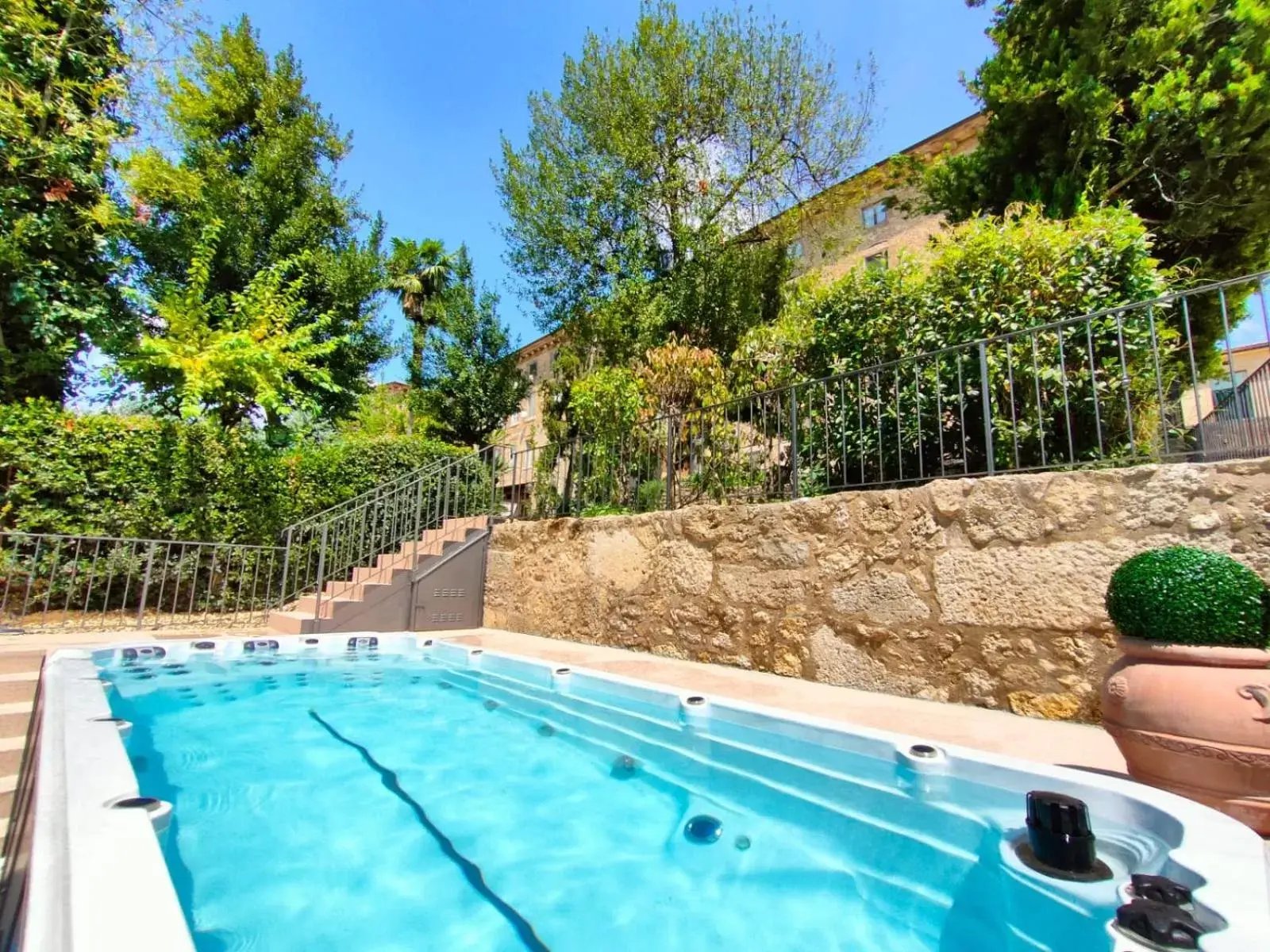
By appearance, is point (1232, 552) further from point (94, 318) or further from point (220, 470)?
point (94, 318)

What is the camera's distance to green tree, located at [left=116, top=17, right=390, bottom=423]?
11.4 m

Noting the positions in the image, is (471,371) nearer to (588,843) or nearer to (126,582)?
(126,582)

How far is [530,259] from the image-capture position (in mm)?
12734

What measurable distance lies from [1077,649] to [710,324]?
31.5 ft

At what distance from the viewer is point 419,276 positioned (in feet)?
76.1

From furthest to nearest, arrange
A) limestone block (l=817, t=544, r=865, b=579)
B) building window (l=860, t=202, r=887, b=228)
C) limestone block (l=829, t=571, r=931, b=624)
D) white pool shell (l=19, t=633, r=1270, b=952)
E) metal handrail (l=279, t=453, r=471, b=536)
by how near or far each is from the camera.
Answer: building window (l=860, t=202, r=887, b=228) → metal handrail (l=279, t=453, r=471, b=536) → limestone block (l=817, t=544, r=865, b=579) → limestone block (l=829, t=571, r=931, b=624) → white pool shell (l=19, t=633, r=1270, b=952)

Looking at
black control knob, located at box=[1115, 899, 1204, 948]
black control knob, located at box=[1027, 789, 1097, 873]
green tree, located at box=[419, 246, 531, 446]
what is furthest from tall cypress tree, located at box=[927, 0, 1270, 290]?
green tree, located at box=[419, 246, 531, 446]

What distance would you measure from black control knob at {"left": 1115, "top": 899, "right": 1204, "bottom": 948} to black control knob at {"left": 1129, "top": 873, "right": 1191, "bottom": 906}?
0.13ft

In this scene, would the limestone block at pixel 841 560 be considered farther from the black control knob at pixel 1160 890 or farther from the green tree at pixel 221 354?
the green tree at pixel 221 354

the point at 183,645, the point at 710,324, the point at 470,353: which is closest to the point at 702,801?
the point at 183,645

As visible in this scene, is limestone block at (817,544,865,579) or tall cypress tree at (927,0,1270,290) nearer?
limestone block at (817,544,865,579)

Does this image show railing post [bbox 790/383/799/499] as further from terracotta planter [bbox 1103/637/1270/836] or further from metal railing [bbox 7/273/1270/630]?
terracotta planter [bbox 1103/637/1270/836]

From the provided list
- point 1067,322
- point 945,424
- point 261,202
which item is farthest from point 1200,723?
point 261,202

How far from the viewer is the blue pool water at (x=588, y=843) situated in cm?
Result: 172
